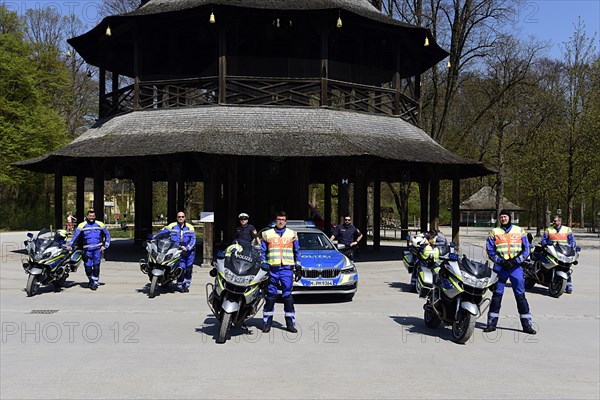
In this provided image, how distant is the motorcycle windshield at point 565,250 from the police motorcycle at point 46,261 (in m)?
11.5

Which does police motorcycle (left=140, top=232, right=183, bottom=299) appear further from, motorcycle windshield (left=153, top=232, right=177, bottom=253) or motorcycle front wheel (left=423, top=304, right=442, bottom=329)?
motorcycle front wheel (left=423, top=304, right=442, bottom=329)

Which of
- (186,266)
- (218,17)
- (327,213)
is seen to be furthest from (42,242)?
(327,213)

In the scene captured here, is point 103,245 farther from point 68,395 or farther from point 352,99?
point 352,99

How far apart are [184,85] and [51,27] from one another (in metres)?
36.9

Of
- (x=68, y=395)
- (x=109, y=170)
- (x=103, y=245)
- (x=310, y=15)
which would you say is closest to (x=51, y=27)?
(x=109, y=170)

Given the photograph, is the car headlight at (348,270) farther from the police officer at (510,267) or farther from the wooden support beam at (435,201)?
the wooden support beam at (435,201)

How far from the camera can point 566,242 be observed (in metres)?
15.1

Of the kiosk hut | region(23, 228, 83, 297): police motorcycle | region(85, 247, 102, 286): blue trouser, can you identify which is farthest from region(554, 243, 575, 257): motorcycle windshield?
region(23, 228, 83, 297): police motorcycle

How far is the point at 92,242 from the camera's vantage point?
1413 cm

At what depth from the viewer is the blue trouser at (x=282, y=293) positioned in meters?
9.45

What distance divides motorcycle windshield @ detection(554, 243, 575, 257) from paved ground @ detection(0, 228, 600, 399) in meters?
1.85

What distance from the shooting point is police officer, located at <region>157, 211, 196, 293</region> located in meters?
13.6

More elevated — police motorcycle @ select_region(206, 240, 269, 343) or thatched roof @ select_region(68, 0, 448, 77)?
thatched roof @ select_region(68, 0, 448, 77)

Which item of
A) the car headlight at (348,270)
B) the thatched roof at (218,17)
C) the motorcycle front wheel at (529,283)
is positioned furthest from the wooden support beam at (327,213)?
the car headlight at (348,270)
